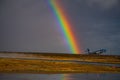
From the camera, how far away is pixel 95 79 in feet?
104

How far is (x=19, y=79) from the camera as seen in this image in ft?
92.6

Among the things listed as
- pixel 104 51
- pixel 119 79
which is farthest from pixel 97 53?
pixel 119 79

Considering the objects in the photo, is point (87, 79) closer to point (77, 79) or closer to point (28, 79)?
point (77, 79)

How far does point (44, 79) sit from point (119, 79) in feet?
29.1

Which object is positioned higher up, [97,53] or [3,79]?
[97,53]

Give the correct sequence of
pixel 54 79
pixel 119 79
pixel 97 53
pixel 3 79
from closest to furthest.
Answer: pixel 3 79, pixel 54 79, pixel 119 79, pixel 97 53

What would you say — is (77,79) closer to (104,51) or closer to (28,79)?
(28,79)

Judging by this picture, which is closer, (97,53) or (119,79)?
(119,79)

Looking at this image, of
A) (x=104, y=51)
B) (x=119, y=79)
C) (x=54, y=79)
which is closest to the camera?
(x=54, y=79)

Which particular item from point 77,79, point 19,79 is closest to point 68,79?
point 77,79

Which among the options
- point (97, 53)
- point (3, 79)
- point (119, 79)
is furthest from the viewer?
point (97, 53)

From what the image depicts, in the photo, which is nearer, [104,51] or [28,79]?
[28,79]

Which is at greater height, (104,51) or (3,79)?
(104,51)

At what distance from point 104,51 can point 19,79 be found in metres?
133
